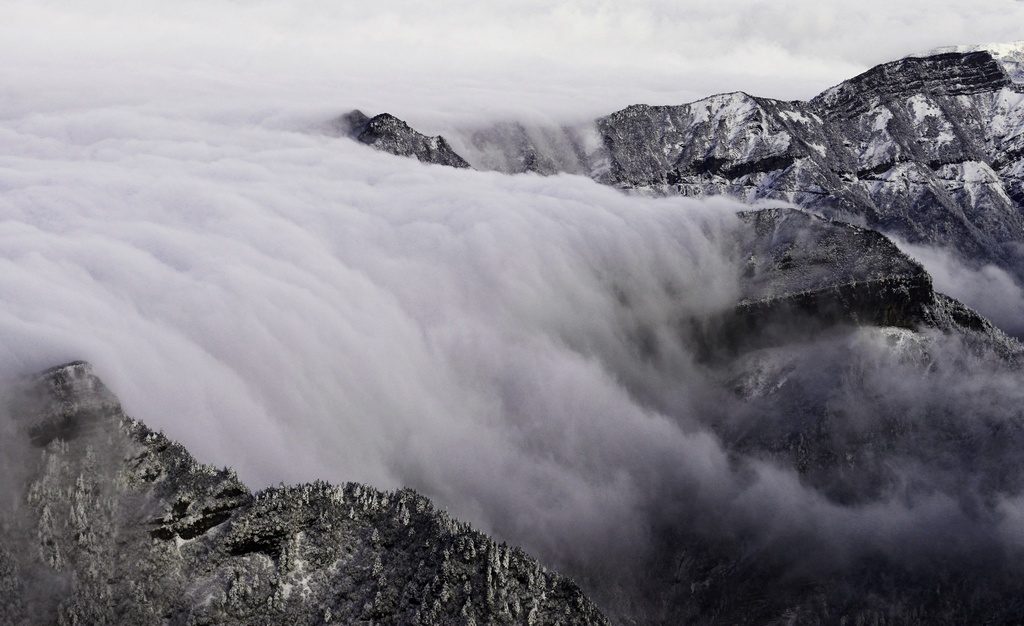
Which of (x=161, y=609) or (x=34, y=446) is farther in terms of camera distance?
(x=34, y=446)

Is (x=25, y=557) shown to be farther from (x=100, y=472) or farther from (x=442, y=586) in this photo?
(x=442, y=586)

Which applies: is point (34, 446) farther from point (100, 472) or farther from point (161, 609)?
point (161, 609)

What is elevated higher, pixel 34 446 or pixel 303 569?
pixel 34 446

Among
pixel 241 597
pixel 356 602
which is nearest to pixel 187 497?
pixel 241 597

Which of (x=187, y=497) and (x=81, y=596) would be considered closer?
(x=81, y=596)

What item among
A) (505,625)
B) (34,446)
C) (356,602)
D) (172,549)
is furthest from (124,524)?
(505,625)

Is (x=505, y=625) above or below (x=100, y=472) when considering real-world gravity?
below

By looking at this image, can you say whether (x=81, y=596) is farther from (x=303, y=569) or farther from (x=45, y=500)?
(x=303, y=569)

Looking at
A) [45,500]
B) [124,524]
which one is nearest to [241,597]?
[124,524]
